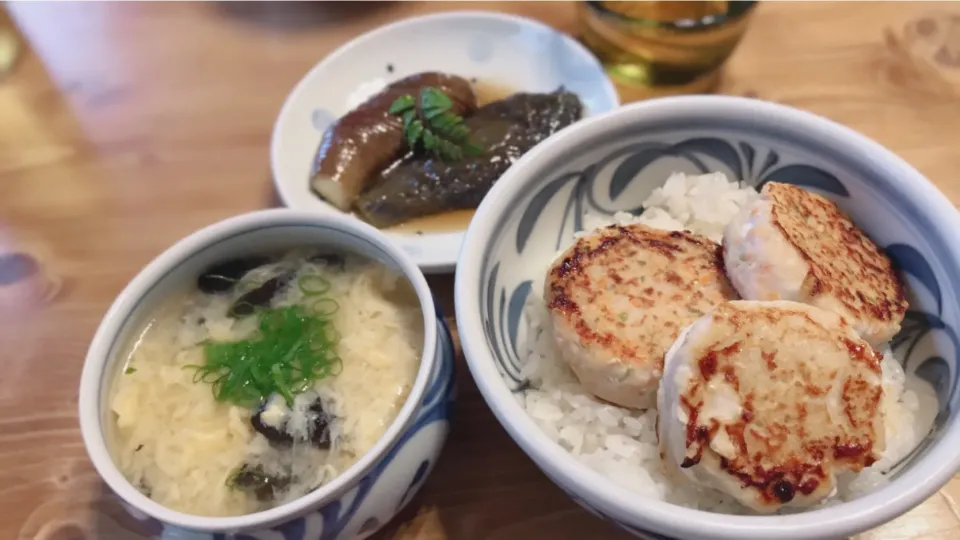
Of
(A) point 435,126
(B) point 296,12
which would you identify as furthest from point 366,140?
(B) point 296,12

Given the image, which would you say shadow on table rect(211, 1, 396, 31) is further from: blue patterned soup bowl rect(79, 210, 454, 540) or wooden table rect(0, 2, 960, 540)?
blue patterned soup bowl rect(79, 210, 454, 540)

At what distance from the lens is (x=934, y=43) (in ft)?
5.99

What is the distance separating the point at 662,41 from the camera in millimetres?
1672

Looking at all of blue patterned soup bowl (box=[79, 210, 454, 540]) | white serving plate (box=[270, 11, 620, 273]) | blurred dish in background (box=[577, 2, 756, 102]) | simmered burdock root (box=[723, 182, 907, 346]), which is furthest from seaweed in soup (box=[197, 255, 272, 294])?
blurred dish in background (box=[577, 2, 756, 102])

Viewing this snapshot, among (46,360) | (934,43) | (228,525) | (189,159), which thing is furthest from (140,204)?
(934,43)

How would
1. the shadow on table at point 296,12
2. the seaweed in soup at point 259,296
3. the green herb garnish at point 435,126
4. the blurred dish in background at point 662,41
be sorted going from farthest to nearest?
1. the shadow on table at point 296,12
2. the green herb garnish at point 435,126
3. the blurred dish in background at point 662,41
4. the seaweed in soup at point 259,296

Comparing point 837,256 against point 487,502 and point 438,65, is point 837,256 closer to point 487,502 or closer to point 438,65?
point 487,502

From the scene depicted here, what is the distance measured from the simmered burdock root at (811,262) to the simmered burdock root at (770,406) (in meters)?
0.07

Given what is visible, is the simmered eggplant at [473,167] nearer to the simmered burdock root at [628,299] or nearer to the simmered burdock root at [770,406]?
the simmered burdock root at [628,299]

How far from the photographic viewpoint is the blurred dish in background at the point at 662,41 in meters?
1.61

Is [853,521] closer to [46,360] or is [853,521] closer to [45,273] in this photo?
[46,360]

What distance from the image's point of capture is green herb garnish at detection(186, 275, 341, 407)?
1117mm

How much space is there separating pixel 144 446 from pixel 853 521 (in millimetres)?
925

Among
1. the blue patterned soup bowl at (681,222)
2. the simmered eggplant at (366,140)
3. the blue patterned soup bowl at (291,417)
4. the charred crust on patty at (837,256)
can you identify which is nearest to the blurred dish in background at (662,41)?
the simmered eggplant at (366,140)
